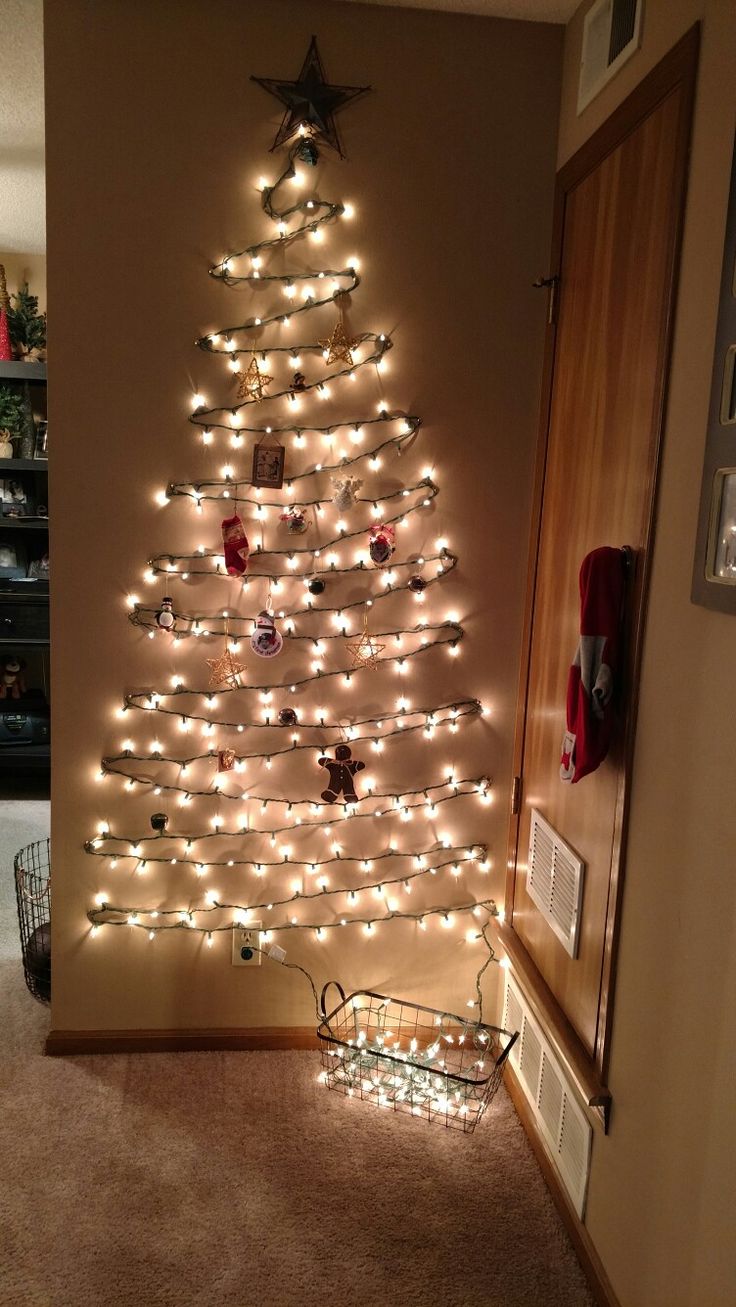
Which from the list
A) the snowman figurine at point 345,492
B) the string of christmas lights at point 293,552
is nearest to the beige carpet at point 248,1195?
the string of christmas lights at point 293,552

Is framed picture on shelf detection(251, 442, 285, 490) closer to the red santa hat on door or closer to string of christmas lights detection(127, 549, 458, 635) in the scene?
string of christmas lights detection(127, 549, 458, 635)

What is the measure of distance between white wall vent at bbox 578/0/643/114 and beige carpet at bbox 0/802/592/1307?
8.17ft

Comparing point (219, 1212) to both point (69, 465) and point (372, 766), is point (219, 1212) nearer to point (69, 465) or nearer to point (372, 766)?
point (372, 766)

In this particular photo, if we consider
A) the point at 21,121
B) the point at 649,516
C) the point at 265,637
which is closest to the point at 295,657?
the point at 265,637

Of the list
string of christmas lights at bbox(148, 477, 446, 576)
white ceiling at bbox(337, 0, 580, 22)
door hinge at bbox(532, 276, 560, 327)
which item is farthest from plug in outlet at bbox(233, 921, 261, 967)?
white ceiling at bbox(337, 0, 580, 22)

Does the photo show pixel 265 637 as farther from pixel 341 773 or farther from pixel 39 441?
pixel 39 441

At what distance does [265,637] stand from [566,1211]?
1511 millimetres

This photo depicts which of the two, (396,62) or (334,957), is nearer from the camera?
(396,62)

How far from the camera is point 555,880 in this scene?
6.86 ft

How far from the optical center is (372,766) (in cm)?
247

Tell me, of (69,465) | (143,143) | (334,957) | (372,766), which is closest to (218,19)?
(143,143)

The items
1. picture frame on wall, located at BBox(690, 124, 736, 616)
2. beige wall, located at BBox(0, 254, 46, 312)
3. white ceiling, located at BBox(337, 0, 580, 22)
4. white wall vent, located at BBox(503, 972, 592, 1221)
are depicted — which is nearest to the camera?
picture frame on wall, located at BBox(690, 124, 736, 616)

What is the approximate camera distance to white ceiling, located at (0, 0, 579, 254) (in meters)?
2.15

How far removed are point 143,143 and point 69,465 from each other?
2.66ft
